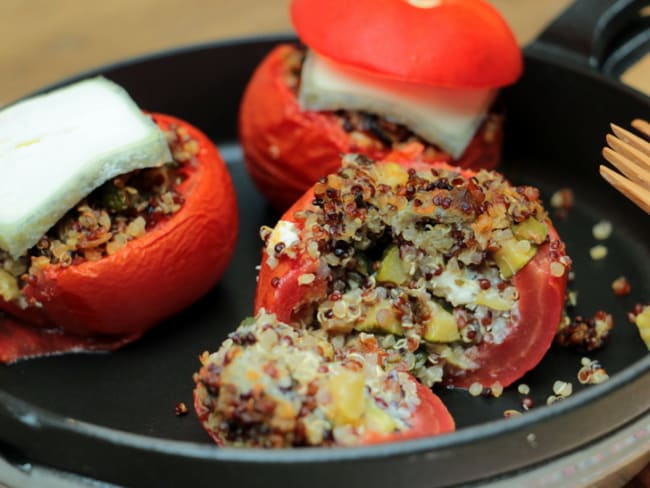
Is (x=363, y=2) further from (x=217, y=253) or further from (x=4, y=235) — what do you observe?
(x=4, y=235)

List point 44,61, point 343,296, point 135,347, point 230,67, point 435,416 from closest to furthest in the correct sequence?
1. point 435,416
2. point 343,296
3. point 135,347
4. point 230,67
5. point 44,61

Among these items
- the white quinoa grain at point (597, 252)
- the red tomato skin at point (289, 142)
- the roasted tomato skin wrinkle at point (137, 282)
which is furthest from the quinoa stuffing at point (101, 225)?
the white quinoa grain at point (597, 252)

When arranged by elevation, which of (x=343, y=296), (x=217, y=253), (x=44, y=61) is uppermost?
(x=343, y=296)

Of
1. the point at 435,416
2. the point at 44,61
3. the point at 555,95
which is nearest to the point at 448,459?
the point at 435,416

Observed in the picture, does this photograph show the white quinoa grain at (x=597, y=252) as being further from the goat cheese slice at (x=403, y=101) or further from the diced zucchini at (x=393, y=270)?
the diced zucchini at (x=393, y=270)

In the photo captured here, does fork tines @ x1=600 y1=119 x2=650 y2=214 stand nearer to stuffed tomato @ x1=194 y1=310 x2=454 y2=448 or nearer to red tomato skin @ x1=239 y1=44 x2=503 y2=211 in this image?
red tomato skin @ x1=239 y1=44 x2=503 y2=211
